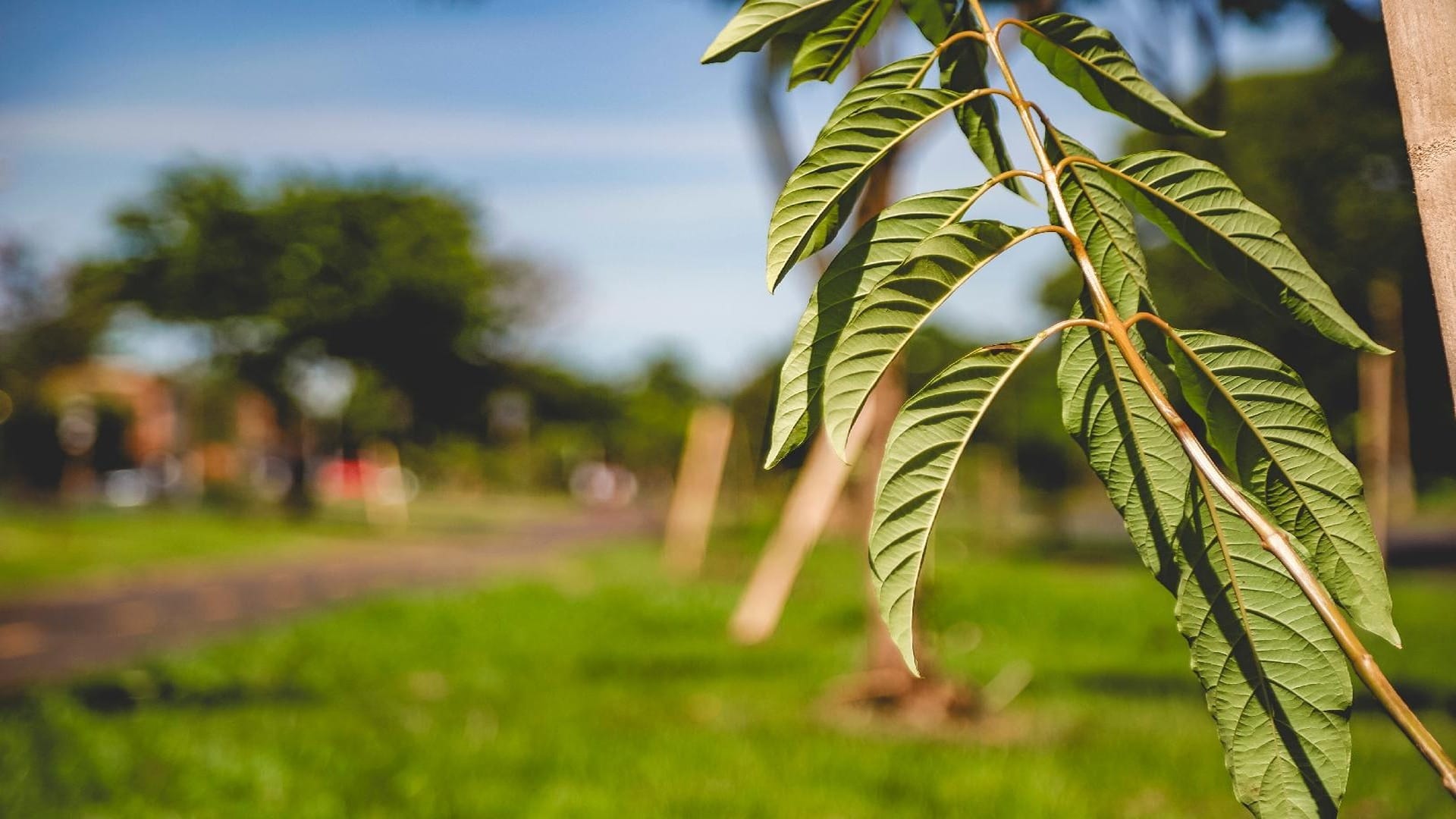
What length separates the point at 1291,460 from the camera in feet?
1.83

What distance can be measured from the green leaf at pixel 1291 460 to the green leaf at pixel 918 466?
101 mm

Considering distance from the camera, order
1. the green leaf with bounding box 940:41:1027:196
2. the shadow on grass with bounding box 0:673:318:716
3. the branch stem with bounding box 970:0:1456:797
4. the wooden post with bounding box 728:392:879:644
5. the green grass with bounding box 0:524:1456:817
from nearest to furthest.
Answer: the branch stem with bounding box 970:0:1456:797, the green leaf with bounding box 940:41:1027:196, the green grass with bounding box 0:524:1456:817, the wooden post with bounding box 728:392:879:644, the shadow on grass with bounding box 0:673:318:716

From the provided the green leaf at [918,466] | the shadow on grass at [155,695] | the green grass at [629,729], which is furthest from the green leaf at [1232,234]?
the shadow on grass at [155,695]

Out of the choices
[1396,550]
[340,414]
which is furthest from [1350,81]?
[340,414]

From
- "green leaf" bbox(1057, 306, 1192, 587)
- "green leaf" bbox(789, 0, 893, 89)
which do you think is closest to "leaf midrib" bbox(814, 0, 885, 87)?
"green leaf" bbox(789, 0, 893, 89)

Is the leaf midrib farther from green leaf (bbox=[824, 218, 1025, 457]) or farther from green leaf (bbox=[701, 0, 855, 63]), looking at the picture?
green leaf (bbox=[824, 218, 1025, 457])

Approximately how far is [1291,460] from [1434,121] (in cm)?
19

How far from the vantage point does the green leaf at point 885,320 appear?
1.80 ft

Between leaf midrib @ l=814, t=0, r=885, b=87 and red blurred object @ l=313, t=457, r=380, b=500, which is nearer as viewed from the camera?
leaf midrib @ l=814, t=0, r=885, b=87

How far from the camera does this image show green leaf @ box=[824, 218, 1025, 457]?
550mm

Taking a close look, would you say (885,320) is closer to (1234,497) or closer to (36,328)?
(1234,497)

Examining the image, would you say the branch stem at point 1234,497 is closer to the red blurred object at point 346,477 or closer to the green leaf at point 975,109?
the green leaf at point 975,109

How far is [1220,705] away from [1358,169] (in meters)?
4.67

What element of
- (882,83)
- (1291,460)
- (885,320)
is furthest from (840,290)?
(1291,460)
